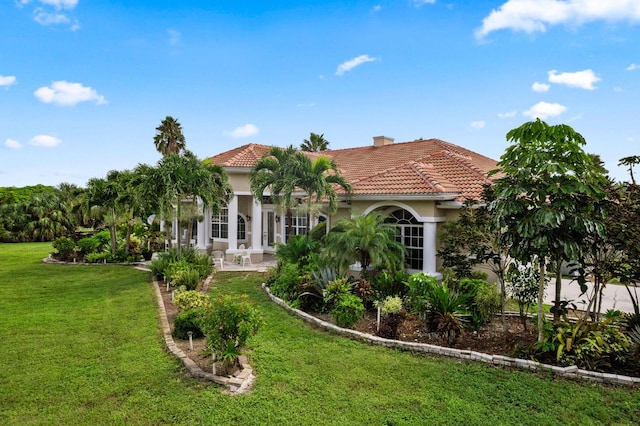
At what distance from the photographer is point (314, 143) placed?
164ft

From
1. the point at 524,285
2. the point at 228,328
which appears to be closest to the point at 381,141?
the point at 524,285

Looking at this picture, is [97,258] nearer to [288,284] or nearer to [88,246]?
[88,246]

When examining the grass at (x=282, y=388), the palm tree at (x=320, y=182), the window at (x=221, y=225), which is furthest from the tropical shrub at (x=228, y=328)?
the window at (x=221, y=225)

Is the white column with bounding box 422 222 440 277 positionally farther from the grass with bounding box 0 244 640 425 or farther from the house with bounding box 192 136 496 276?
the grass with bounding box 0 244 640 425

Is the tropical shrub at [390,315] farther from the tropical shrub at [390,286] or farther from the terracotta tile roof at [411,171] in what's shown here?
the terracotta tile roof at [411,171]

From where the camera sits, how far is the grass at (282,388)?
6242mm

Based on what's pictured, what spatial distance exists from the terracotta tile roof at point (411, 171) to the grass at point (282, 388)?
6.64 m

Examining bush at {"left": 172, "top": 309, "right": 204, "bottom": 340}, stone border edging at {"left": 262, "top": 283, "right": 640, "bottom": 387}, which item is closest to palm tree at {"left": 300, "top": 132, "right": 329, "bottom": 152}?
stone border edging at {"left": 262, "top": 283, "right": 640, "bottom": 387}

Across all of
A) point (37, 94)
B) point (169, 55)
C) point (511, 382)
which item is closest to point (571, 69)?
point (511, 382)

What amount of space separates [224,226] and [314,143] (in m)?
27.1

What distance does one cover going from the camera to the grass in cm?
624

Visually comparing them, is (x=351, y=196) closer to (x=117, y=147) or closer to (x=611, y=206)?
(x=611, y=206)

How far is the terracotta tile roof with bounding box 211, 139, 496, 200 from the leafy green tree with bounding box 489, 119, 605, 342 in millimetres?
4134

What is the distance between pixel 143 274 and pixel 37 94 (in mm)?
10459
